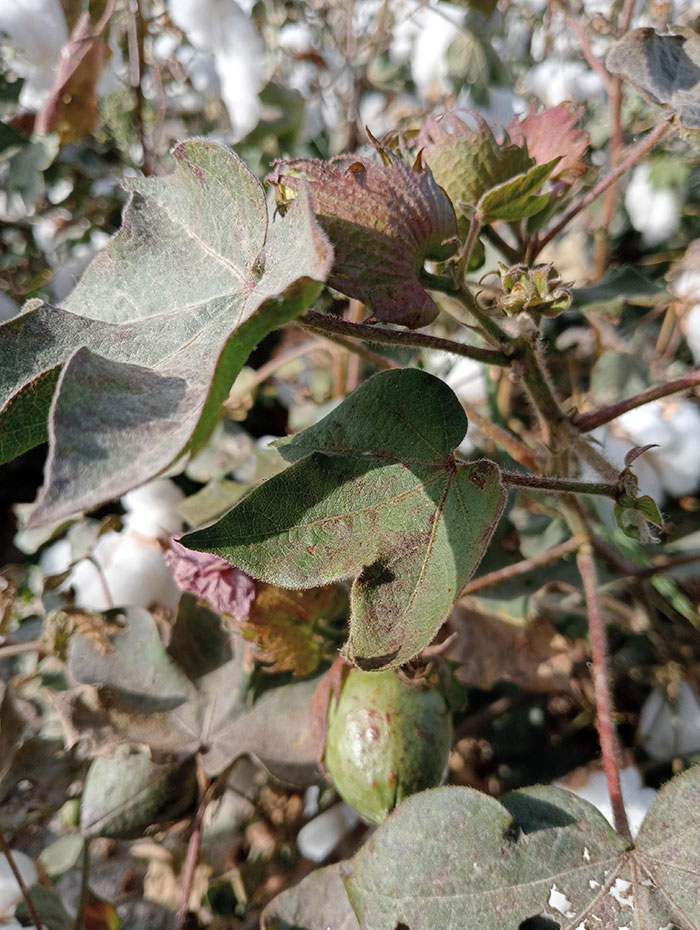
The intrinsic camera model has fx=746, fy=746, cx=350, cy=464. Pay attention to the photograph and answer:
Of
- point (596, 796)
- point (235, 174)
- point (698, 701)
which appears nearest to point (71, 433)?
point (235, 174)

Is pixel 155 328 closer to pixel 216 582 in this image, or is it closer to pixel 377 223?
pixel 377 223

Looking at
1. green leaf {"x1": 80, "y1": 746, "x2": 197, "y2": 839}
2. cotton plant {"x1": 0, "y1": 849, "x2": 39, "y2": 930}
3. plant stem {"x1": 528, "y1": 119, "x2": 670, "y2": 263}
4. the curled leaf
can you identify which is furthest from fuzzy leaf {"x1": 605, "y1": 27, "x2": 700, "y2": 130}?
cotton plant {"x1": 0, "y1": 849, "x2": 39, "y2": 930}

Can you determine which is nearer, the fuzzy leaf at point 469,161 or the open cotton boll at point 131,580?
the fuzzy leaf at point 469,161

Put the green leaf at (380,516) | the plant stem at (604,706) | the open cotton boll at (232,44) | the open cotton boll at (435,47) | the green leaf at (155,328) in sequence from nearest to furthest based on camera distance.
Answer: the green leaf at (155,328) → the green leaf at (380,516) → the plant stem at (604,706) → the open cotton boll at (232,44) → the open cotton boll at (435,47)

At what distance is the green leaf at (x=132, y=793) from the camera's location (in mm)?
720

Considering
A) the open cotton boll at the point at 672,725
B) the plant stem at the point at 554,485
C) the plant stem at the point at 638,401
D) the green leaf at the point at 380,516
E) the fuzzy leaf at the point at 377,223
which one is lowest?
the open cotton boll at the point at 672,725

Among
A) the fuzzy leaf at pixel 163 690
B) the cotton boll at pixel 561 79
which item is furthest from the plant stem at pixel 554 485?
the cotton boll at pixel 561 79

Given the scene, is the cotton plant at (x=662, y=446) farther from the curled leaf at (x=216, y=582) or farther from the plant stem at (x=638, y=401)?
the curled leaf at (x=216, y=582)

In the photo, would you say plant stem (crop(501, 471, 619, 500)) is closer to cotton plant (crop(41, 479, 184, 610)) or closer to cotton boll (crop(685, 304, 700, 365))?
cotton plant (crop(41, 479, 184, 610))

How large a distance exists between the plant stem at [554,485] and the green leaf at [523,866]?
0.21 m

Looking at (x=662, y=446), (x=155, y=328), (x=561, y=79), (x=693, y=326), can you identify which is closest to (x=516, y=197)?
(x=155, y=328)

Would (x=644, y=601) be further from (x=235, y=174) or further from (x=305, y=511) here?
(x=235, y=174)

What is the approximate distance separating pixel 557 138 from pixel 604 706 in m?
0.48

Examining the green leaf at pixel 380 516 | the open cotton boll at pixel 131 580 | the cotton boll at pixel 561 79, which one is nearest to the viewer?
the green leaf at pixel 380 516
